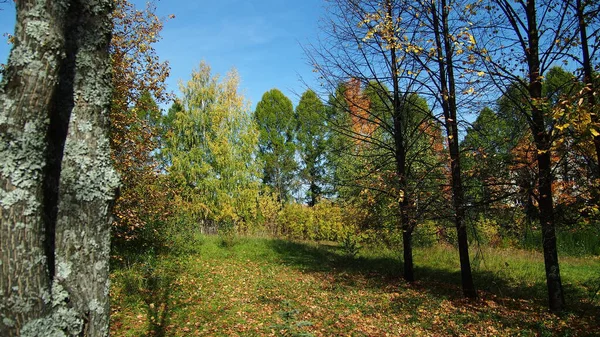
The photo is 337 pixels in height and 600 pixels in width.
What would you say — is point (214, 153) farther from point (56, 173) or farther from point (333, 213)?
point (56, 173)

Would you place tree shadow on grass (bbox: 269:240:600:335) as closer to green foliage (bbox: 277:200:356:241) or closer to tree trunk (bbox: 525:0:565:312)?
tree trunk (bbox: 525:0:565:312)

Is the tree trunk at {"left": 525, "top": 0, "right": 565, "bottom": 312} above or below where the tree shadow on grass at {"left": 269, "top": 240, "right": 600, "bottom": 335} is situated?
above

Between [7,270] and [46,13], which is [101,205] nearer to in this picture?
[7,270]

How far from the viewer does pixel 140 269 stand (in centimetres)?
958

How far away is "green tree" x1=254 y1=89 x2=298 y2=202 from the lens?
29734mm

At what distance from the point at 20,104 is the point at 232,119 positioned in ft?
64.6

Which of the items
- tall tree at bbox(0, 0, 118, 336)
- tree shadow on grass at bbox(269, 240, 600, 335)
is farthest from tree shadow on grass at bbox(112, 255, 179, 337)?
tall tree at bbox(0, 0, 118, 336)

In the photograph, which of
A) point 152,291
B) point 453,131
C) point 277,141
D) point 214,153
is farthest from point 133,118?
point 277,141

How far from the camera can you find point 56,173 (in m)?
1.79

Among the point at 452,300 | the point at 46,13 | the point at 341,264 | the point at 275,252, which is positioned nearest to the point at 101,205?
the point at 46,13

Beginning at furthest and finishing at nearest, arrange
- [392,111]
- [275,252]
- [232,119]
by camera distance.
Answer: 1. [232,119]
2. [275,252]
3. [392,111]

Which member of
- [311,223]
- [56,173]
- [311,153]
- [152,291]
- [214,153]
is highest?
[311,153]

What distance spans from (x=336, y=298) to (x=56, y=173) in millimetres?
7288

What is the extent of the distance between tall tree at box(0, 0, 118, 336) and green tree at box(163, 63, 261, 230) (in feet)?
58.7
